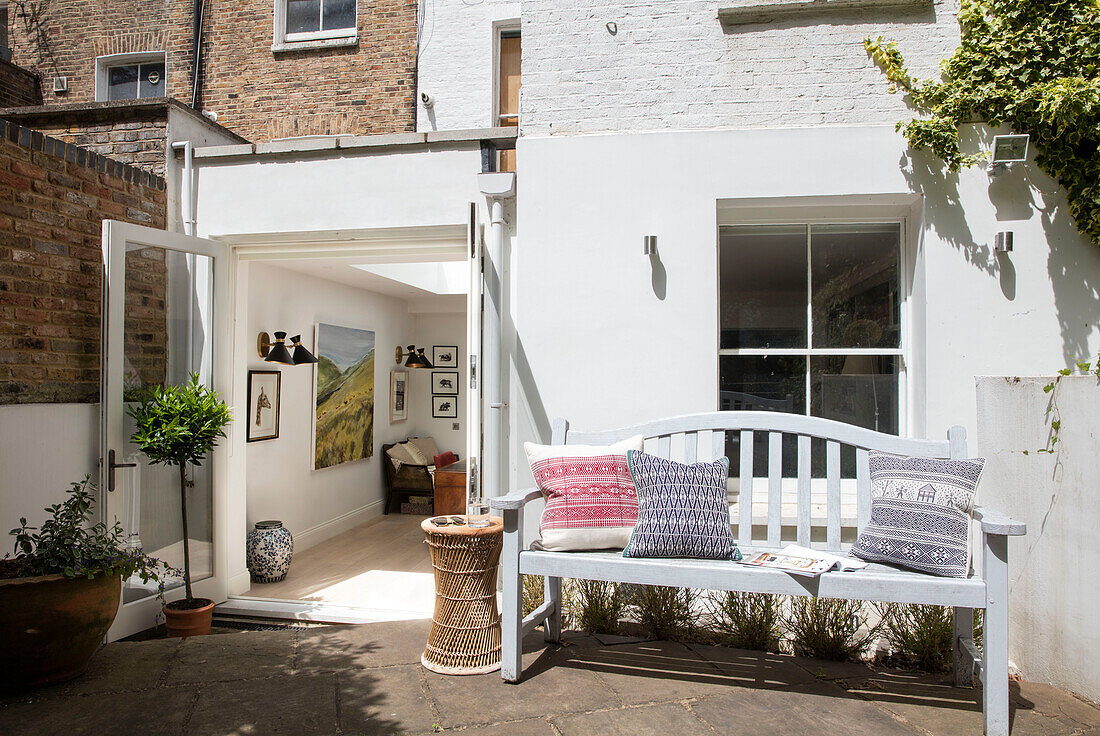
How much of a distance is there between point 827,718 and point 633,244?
2.30m

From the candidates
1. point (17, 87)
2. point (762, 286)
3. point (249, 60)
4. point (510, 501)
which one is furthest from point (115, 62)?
point (510, 501)

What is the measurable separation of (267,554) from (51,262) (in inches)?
96.9

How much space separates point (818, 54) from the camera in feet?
12.4

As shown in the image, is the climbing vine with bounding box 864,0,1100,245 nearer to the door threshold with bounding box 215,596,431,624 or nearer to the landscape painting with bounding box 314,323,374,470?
the door threshold with bounding box 215,596,431,624

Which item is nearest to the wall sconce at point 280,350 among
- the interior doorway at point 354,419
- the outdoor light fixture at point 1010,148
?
the interior doorway at point 354,419

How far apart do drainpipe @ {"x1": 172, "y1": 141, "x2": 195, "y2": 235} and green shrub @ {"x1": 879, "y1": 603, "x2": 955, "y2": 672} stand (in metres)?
4.53

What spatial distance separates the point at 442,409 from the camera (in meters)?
9.77

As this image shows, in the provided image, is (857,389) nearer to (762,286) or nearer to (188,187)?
(762,286)

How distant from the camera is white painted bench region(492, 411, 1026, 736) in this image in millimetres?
2490

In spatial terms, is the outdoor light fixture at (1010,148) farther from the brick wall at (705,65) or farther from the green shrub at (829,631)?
the green shrub at (829,631)

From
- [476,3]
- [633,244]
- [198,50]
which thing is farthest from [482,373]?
[198,50]

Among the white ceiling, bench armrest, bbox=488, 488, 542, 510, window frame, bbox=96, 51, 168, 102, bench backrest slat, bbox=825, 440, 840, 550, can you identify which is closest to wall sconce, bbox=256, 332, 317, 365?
the white ceiling

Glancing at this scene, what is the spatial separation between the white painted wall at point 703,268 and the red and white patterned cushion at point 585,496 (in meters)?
0.61

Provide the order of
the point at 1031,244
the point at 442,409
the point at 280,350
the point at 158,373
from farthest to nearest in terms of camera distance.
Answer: the point at 442,409 → the point at 280,350 → the point at 158,373 → the point at 1031,244
